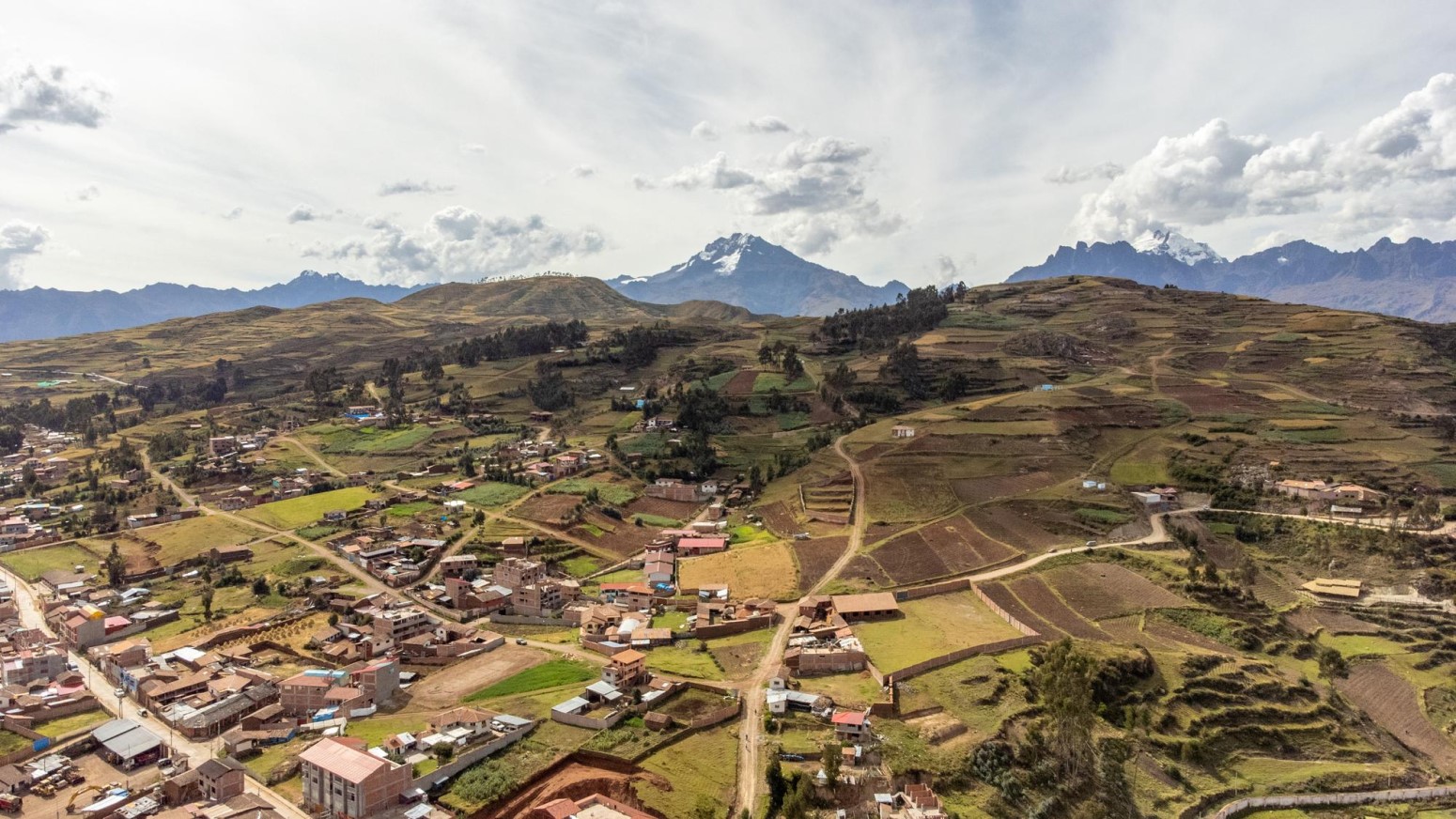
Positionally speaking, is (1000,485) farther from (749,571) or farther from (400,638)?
(400,638)

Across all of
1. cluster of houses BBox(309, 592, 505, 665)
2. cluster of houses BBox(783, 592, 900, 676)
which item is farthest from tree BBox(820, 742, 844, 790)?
cluster of houses BBox(309, 592, 505, 665)

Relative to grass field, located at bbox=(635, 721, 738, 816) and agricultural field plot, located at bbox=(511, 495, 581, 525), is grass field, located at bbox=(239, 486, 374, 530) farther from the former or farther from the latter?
grass field, located at bbox=(635, 721, 738, 816)

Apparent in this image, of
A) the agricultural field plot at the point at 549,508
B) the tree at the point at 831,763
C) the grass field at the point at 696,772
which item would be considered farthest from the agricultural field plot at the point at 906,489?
the tree at the point at 831,763

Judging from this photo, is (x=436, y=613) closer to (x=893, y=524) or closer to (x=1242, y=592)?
(x=893, y=524)

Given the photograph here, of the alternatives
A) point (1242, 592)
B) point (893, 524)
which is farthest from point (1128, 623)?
point (893, 524)

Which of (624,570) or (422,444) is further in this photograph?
(422,444)
